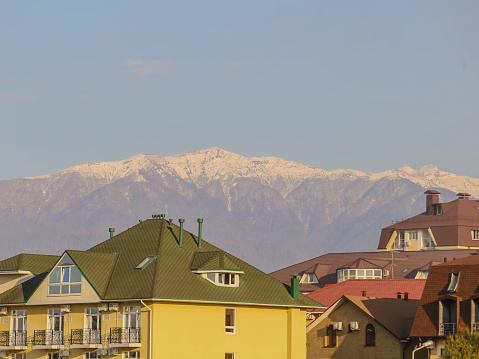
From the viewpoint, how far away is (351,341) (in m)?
92.2

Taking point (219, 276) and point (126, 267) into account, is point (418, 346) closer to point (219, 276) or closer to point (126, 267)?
point (219, 276)

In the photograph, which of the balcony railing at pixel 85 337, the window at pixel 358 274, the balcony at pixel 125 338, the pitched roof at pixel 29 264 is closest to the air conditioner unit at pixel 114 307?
the balcony at pixel 125 338

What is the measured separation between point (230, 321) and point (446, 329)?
15158mm

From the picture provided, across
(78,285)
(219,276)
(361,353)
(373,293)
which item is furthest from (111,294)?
(373,293)

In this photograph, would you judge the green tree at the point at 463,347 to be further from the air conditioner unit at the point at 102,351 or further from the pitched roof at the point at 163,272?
the air conditioner unit at the point at 102,351

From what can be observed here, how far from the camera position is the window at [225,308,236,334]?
84000 mm

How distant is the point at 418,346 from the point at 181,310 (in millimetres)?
17605

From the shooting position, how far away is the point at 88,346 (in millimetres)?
82625

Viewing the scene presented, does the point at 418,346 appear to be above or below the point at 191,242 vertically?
below

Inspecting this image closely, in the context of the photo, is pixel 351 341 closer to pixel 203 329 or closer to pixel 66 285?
pixel 203 329

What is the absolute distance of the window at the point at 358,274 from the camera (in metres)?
164

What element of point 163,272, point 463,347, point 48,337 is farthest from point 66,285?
point 463,347

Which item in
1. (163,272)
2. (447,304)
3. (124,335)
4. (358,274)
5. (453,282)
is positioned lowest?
(124,335)

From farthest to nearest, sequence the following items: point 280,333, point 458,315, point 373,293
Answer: point 373,293 < point 280,333 < point 458,315
